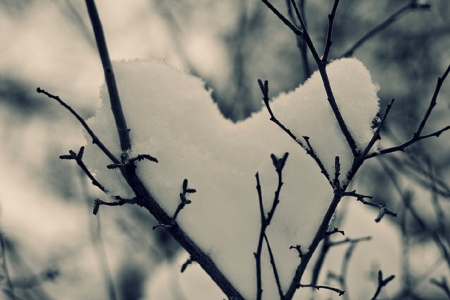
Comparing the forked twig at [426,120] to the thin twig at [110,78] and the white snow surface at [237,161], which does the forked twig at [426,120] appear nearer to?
the white snow surface at [237,161]

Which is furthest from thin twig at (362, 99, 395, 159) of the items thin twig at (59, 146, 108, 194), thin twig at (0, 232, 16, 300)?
thin twig at (0, 232, 16, 300)

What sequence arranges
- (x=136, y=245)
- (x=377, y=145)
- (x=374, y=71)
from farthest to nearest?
1. (x=374, y=71)
2. (x=136, y=245)
3. (x=377, y=145)

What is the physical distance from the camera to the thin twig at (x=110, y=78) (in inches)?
34.7

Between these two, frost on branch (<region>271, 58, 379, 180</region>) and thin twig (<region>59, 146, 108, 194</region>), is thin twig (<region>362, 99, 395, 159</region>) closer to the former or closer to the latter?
frost on branch (<region>271, 58, 379, 180</region>)

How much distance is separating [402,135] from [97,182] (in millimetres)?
4204

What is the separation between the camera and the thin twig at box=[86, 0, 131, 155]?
0.88 meters

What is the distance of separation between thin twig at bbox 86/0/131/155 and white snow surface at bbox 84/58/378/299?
5 centimetres

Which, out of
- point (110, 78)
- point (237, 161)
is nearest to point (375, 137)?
point (237, 161)

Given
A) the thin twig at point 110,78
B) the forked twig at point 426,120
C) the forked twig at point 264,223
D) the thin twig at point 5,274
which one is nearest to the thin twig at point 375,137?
the forked twig at point 426,120

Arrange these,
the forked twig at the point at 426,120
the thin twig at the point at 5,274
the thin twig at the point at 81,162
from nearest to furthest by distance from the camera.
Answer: the forked twig at the point at 426,120 < the thin twig at the point at 81,162 < the thin twig at the point at 5,274

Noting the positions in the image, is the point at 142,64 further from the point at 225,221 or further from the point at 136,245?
the point at 136,245

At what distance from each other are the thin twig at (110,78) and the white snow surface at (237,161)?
0.16 feet

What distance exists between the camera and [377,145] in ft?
3.28

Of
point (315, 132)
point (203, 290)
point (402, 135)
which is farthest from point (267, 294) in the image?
point (402, 135)
